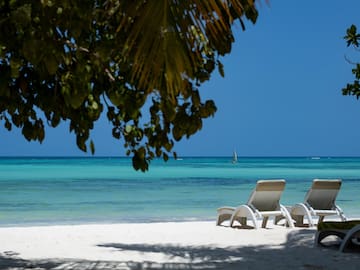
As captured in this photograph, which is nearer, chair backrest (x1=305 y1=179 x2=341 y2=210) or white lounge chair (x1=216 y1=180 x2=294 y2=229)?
white lounge chair (x1=216 y1=180 x2=294 y2=229)

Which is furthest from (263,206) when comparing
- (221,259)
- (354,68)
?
(354,68)

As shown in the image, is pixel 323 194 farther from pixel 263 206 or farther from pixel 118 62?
pixel 118 62

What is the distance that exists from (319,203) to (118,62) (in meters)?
7.09

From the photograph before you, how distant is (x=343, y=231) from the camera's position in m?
7.57

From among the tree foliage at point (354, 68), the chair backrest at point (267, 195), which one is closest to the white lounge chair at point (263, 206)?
the chair backrest at point (267, 195)

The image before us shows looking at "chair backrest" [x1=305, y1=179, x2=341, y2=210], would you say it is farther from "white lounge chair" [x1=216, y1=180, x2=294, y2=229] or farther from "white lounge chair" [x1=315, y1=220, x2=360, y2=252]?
"white lounge chair" [x1=315, y1=220, x2=360, y2=252]

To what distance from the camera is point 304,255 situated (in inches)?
289

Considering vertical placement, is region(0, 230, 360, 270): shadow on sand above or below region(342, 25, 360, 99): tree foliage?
below

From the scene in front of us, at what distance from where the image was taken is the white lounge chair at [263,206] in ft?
32.3

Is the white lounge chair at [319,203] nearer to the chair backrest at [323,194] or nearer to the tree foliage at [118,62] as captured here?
the chair backrest at [323,194]

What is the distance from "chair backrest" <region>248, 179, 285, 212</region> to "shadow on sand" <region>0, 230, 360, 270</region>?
1.61m

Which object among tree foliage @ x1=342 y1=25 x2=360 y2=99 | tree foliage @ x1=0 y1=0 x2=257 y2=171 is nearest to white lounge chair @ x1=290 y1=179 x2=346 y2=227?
tree foliage @ x1=342 y1=25 x2=360 y2=99

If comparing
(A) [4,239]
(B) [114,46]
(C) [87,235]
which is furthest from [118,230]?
(B) [114,46]

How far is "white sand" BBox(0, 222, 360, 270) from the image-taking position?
671cm
